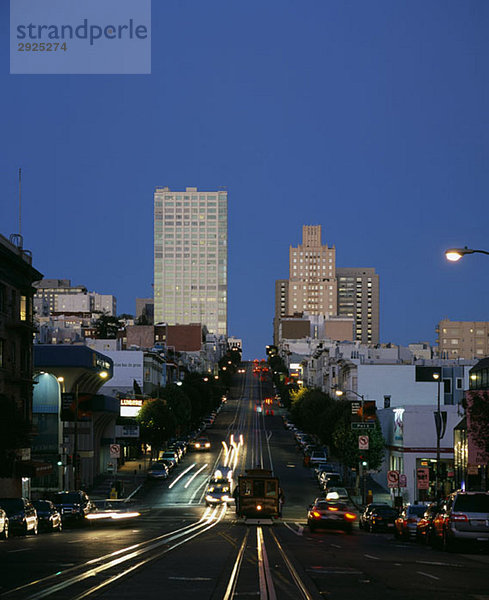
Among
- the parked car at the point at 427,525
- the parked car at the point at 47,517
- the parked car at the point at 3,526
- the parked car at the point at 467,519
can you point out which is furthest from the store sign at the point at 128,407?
the parked car at the point at 467,519

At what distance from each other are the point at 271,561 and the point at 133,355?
11355 cm

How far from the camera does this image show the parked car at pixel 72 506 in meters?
47.4

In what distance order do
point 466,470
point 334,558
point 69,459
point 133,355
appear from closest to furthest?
point 334,558, point 466,470, point 69,459, point 133,355

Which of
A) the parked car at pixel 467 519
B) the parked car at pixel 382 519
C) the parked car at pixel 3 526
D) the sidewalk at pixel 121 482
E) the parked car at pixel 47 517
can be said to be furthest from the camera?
the sidewalk at pixel 121 482

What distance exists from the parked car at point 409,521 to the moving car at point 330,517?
278 cm

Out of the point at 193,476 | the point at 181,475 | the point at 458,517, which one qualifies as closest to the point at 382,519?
the point at 458,517

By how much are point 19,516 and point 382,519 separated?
17.4 metres

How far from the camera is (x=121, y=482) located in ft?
254

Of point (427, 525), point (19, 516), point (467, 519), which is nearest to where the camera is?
point (467, 519)

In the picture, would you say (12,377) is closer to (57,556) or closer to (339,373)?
(57,556)

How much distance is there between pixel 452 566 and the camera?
23.2 m

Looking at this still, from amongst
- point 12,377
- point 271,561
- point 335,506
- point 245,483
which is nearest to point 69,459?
point 12,377

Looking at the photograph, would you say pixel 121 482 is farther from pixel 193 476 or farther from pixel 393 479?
pixel 393 479

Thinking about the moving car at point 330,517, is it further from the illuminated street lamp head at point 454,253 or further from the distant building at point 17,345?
the distant building at point 17,345
